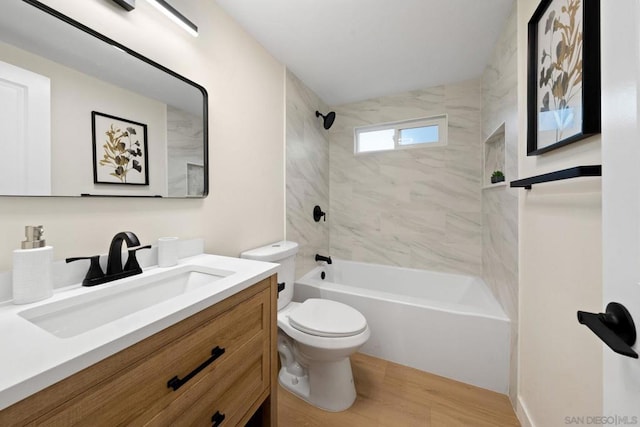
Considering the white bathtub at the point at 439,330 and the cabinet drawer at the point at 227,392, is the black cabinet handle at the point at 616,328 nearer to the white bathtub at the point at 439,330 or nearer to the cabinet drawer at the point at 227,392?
the cabinet drawer at the point at 227,392

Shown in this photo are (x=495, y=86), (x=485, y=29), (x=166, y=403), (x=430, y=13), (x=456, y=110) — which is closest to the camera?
(x=166, y=403)

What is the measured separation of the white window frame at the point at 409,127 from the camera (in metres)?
2.36

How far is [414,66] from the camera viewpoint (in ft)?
6.59

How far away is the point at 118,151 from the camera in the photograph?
97cm

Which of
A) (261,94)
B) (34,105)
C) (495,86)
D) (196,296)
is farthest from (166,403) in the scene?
(495,86)

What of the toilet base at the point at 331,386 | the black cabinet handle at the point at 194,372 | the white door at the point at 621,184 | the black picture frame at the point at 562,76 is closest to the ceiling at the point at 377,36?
the black picture frame at the point at 562,76

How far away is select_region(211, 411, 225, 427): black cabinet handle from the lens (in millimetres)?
746

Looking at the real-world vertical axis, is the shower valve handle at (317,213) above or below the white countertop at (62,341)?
above

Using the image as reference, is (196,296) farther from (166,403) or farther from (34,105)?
(34,105)

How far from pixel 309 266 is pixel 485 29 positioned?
2222mm

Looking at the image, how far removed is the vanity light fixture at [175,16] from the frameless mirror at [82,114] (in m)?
0.24

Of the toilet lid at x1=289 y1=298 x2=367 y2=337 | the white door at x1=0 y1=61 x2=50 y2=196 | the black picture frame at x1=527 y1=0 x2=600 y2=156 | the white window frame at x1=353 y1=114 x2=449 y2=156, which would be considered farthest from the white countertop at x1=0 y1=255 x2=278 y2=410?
the white window frame at x1=353 y1=114 x2=449 y2=156

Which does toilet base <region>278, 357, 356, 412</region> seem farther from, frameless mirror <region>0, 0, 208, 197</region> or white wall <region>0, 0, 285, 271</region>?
frameless mirror <region>0, 0, 208, 197</region>

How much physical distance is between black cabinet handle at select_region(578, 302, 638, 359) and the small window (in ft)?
7.41
